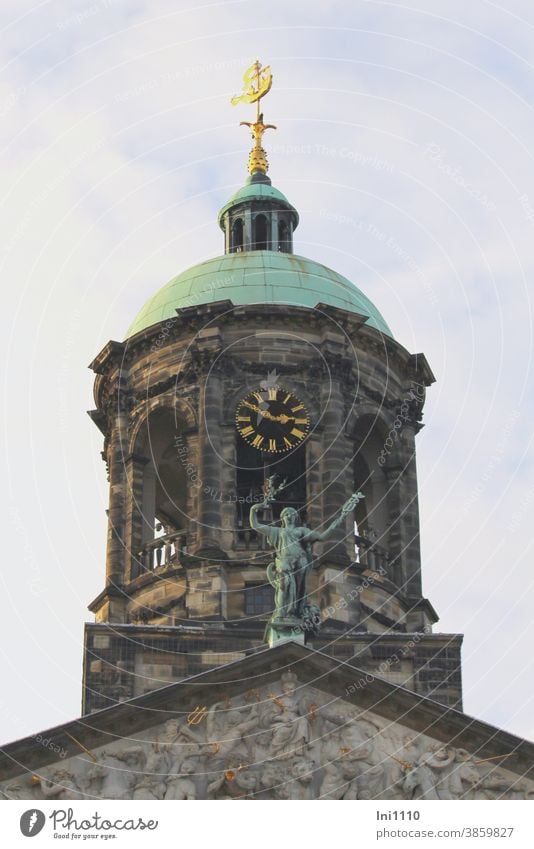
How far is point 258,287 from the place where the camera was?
4697 centimetres

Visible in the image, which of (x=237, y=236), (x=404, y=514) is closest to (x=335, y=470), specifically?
(x=404, y=514)

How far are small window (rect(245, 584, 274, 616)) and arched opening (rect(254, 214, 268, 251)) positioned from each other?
30.0 feet

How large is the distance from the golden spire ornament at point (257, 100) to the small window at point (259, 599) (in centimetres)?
1174

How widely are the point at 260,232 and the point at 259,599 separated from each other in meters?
9.81

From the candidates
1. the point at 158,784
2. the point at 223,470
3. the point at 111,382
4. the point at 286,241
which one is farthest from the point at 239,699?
the point at 286,241

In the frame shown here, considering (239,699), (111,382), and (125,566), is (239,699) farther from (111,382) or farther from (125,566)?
(111,382)

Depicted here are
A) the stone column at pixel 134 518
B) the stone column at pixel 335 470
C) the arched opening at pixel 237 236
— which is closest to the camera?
the stone column at pixel 335 470

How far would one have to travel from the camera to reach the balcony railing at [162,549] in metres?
44.2

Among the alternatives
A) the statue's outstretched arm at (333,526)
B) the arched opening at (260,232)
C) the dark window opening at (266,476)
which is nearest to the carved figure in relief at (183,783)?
the statue's outstretched arm at (333,526)

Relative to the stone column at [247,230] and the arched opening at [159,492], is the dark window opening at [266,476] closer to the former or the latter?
the arched opening at [159,492]

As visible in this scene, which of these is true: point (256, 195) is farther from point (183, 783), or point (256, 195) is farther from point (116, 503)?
point (183, 783)

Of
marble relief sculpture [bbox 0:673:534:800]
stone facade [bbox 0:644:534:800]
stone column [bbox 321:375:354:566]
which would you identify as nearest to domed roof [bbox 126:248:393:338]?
stone column [bbox 321:375:354:566]

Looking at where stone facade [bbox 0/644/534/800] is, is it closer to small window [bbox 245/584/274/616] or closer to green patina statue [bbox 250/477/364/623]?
green patina statue [bbox 250/477/364/623]

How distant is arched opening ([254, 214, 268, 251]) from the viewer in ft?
164
